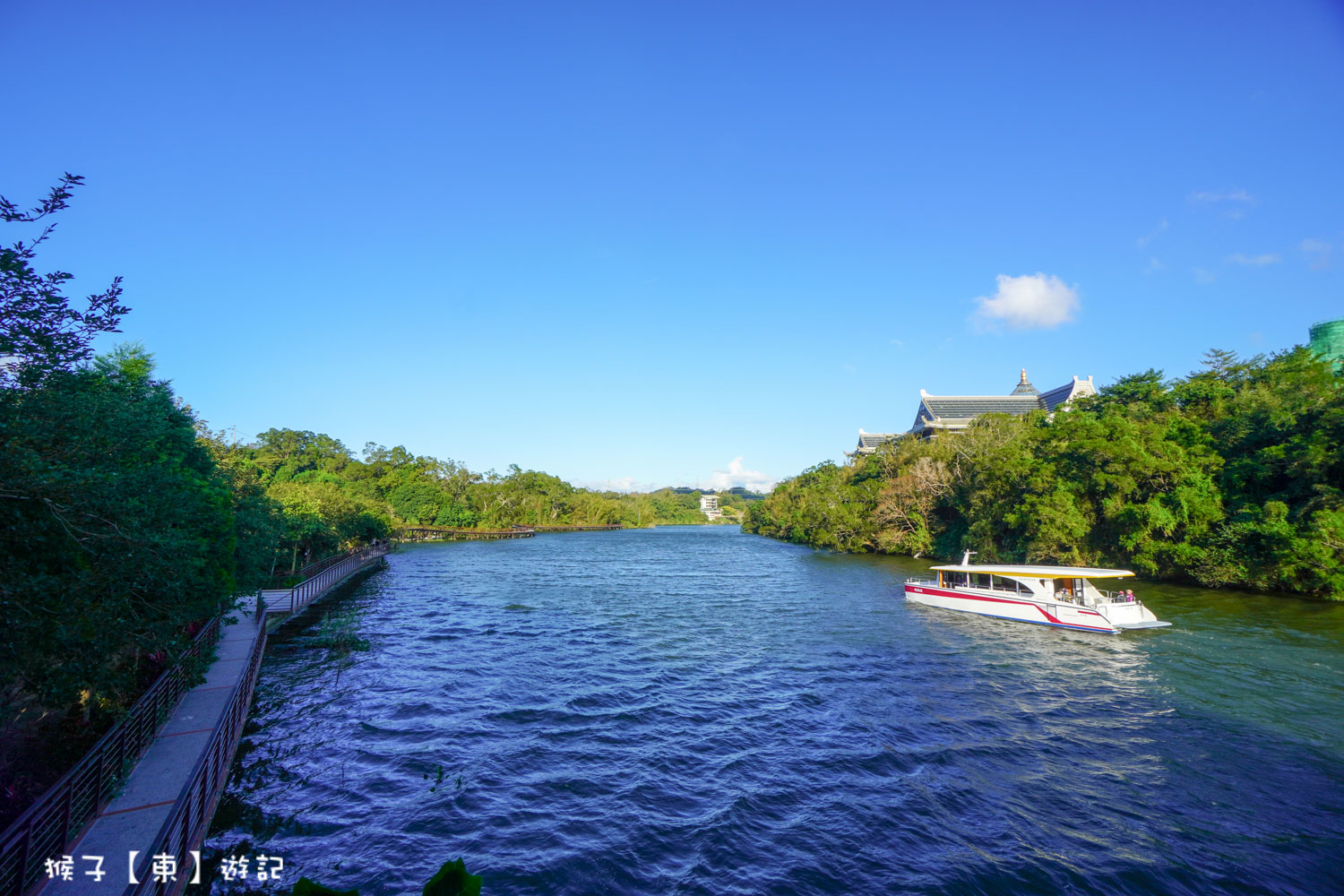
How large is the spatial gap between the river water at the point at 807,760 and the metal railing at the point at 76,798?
1.96m

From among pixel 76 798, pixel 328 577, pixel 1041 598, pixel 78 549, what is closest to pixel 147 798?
pixel 76 798

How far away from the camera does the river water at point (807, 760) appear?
9.95 metres

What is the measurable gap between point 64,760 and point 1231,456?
1940 inches

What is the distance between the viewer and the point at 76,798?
26.9ft

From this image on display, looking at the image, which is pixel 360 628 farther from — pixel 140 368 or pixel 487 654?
pixel 140 368

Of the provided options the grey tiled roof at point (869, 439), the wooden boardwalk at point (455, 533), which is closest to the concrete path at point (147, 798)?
the wooden boardwalk at point (455, 533)

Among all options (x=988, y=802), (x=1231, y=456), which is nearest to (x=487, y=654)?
(x=988, y=802)

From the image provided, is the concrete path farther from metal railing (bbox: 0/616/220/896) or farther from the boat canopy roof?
the boat canopy roof

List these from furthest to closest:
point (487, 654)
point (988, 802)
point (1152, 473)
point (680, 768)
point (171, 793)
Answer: point (1152, 473)
point (487, 654)
point (680, 768)
point (988, 802)
point (171, 793)

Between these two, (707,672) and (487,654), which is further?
(487,654)

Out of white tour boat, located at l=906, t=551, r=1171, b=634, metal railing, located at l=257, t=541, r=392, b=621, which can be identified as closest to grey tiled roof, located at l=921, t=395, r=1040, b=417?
white tour boat, located at l=906, t=551, r=1171, b=634

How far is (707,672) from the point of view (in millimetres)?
20875

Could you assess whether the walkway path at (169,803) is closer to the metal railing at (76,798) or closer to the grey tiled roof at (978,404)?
the metal railing at (76,798)

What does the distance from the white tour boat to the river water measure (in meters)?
1.35
